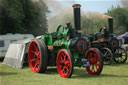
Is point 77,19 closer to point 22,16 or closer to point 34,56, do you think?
point 34,56

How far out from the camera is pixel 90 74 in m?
7.52

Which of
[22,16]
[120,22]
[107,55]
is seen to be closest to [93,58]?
[107,55]

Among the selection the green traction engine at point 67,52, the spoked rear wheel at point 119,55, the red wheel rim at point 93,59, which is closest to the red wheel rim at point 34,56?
the green traction engine at point 67,52

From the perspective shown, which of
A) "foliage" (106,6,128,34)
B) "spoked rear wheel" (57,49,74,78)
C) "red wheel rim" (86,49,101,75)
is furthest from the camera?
"foliage" (106,6,128,34)

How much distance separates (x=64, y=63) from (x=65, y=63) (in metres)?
0.08

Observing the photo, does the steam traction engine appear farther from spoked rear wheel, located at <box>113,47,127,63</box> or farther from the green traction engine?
the green traction engine

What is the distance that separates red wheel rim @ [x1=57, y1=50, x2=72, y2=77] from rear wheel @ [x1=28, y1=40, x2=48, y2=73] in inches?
27.9

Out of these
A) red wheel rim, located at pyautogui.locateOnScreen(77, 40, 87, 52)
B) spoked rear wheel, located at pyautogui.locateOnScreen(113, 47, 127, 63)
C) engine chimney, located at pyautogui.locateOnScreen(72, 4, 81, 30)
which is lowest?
spoked rear wheel, located at pyautogui.locateOnScreen(113, 47, 127, 63)

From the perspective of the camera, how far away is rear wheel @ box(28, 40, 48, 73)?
7.63 meters

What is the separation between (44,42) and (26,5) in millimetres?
13562

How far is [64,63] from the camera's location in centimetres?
695

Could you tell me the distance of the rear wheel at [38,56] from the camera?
7635 mm

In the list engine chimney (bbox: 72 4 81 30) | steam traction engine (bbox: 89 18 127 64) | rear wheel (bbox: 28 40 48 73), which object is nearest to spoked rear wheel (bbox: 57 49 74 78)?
rear wheel (bbox: 28 40 48 73)

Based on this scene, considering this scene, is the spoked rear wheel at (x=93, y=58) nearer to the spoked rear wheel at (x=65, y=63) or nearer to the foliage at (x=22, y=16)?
the spoked rear wheel at (x=65, y=63)
